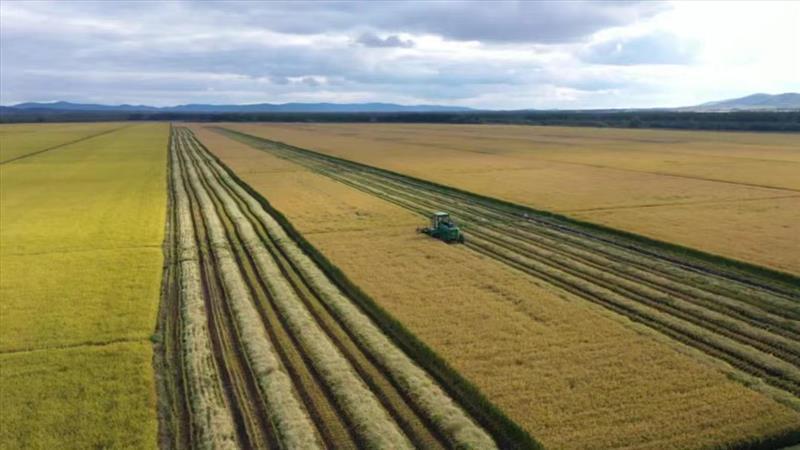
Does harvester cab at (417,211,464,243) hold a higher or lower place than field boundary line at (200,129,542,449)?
higher

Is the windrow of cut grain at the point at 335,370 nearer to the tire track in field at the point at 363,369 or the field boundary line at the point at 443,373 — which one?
the tire track in field at the point at 363,369

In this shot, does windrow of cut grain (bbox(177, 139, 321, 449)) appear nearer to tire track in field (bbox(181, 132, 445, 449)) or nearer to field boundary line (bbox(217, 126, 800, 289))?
tire track in field (bbox(181, 132, 445, 449))

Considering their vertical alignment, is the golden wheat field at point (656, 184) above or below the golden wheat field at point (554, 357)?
above

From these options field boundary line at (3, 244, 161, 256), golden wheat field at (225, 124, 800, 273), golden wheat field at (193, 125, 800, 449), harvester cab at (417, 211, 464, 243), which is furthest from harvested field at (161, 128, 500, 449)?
golden wheat field at (225, 124, 800, 273)

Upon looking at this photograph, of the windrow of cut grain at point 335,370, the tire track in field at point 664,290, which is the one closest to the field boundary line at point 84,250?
the windrow of cut grain at point 335,370

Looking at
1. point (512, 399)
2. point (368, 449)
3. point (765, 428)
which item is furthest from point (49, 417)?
point (765, 428)

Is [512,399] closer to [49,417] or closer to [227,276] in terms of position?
[49,417]
